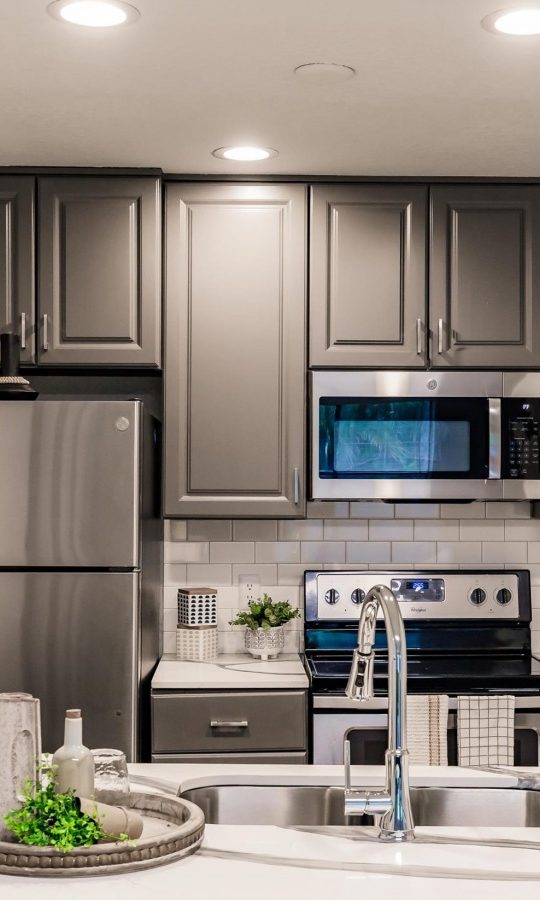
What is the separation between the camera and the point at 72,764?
66.8 inches

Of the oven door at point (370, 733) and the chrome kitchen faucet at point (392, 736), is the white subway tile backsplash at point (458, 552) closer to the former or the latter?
the oven door at point (370, 733)

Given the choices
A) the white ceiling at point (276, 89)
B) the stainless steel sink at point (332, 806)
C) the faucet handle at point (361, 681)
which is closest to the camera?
the faucet handle at point (361, 681)

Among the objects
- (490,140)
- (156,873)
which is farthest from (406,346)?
(156,873)

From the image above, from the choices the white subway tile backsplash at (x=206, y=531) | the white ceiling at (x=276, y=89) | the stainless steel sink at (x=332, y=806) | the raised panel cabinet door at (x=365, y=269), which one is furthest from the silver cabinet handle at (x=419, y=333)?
the stainless steel sink at (x=332, y=806)

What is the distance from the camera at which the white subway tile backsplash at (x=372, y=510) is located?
12.5 feet

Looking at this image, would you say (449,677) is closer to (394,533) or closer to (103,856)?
(394,533)

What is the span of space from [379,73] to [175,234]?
109 centimetres

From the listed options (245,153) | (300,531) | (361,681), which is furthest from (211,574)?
(361,681)

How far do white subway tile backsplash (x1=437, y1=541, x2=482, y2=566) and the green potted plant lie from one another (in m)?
0.58

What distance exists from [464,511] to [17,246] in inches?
70.2

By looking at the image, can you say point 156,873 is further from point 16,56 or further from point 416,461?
point 416,461

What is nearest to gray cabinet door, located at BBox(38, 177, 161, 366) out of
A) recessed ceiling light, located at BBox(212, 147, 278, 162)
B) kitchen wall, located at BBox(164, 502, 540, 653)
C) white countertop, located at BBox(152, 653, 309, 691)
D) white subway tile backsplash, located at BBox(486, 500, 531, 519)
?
recessed ceiling light, located at BBox(212, 147, 278, 162)

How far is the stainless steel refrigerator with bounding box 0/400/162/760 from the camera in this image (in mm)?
3076

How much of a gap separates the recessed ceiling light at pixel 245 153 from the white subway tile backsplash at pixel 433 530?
140 centimetres
